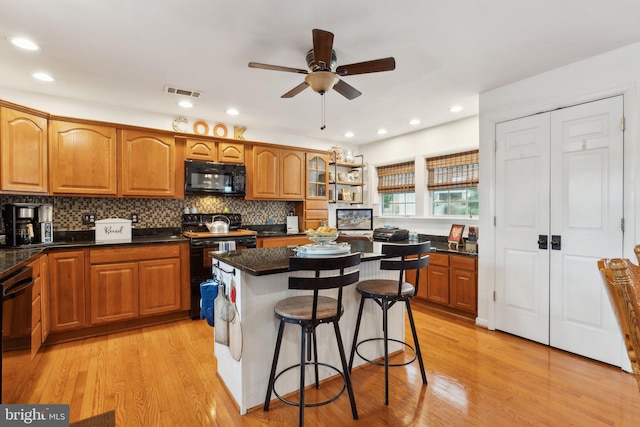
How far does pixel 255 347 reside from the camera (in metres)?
1.90

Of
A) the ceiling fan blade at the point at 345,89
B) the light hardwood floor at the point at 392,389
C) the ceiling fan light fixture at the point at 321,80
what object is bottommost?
the light hardwood floor at the point at 392,389

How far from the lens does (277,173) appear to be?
182 inches

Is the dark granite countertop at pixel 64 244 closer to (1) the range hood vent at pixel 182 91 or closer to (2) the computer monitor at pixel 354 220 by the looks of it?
(1) the range hood vent at pixel 182 91

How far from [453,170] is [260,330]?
3.55 metres

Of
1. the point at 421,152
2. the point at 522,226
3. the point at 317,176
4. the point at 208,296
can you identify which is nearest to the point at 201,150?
the point at 317,176

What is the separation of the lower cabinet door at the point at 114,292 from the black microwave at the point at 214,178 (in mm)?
1184

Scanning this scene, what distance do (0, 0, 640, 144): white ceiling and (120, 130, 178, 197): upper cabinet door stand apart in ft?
1.48

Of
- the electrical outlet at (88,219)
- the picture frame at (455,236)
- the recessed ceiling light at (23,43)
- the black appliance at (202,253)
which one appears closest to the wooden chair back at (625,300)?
the picture frame at (455,236)

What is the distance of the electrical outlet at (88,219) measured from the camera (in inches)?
141

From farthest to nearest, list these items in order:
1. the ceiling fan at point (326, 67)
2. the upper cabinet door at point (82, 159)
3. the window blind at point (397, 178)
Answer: the window blind at point (397, 178) < the upper cabinet door at point (82, 159) < the ceiling fan at point (326, 67)

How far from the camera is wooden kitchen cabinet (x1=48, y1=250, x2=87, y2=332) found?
113 inches

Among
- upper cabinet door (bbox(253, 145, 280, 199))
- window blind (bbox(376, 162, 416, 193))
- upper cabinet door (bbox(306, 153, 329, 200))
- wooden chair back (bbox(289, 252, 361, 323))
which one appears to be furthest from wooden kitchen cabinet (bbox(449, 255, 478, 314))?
upper cabinet door (bbox(253, 145, 280, 199))

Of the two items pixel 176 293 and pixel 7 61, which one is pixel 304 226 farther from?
pixel 7 61

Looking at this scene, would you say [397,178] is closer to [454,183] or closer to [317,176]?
[454,183]
